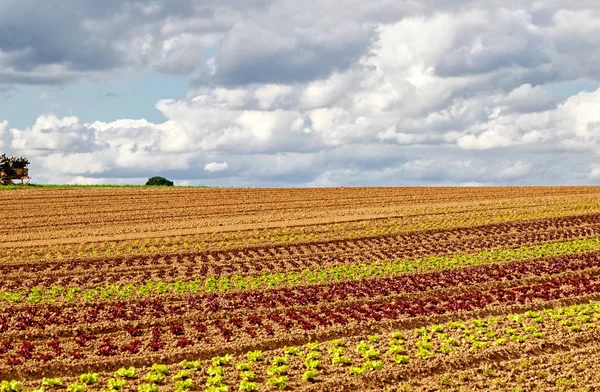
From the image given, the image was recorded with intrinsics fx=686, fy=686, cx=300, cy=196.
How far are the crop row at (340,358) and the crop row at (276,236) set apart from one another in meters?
14.4

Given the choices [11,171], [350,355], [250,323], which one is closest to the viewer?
[350,355]

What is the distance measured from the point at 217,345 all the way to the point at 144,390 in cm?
321

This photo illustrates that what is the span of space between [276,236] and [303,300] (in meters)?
13.0

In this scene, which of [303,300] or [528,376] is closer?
[528,376]

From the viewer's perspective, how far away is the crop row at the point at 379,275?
2119 centimetres

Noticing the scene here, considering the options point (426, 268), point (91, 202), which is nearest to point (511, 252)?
point (426, 268)

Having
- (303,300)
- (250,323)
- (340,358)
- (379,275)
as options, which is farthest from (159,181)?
(340,358)

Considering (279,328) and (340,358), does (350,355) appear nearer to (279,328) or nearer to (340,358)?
(340,358)

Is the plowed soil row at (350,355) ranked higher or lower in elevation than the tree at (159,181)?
lower

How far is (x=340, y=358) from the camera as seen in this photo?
13680 mm

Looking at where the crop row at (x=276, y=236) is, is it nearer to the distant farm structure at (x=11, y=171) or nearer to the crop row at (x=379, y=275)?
the crop row at (x=379, y=275)

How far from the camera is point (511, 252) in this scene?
27984 millimetres

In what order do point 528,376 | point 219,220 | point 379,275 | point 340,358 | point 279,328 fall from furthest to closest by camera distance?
point 219,220, point 379,275, point 279,328, point 340,358, point 528,376

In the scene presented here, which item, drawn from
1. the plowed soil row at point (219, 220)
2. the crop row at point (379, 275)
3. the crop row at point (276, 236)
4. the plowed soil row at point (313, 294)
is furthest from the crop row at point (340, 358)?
the plowed soil row at point (219, 220)
